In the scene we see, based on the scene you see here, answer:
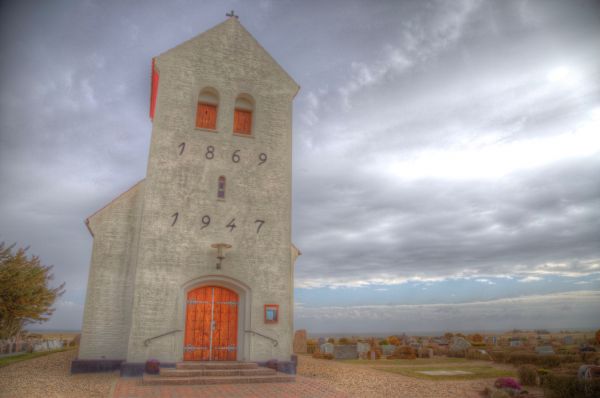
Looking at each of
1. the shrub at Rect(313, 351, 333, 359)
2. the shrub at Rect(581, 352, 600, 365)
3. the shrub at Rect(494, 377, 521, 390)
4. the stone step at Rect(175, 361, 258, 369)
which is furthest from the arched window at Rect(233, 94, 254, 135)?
the shrub at Rect(581, 352, 600, 365)

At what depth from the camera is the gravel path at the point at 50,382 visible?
1020cm

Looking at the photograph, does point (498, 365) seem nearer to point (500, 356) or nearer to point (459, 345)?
point (500, 356)

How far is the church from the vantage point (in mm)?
13312

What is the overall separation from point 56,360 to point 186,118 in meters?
12.5

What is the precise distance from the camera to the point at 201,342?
1347cm

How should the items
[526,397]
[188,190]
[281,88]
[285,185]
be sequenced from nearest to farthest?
1. [526,397]
2. [188,190]
3. [285,185]
4. [281,88]

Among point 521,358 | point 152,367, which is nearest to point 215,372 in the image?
point 152,367

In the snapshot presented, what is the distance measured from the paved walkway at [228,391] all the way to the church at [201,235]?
2.05 meters

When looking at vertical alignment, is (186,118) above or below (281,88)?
below

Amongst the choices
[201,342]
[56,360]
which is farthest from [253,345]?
[56,360]

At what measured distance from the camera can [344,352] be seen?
2297cm

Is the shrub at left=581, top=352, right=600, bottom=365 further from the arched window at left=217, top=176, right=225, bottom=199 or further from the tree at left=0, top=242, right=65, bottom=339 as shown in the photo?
the tree at left=0, top=242, right=65, bottom=339

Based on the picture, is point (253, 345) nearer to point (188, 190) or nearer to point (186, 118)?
point (188, 190)

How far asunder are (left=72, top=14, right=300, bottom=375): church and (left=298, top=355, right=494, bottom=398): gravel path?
2.07 metres
